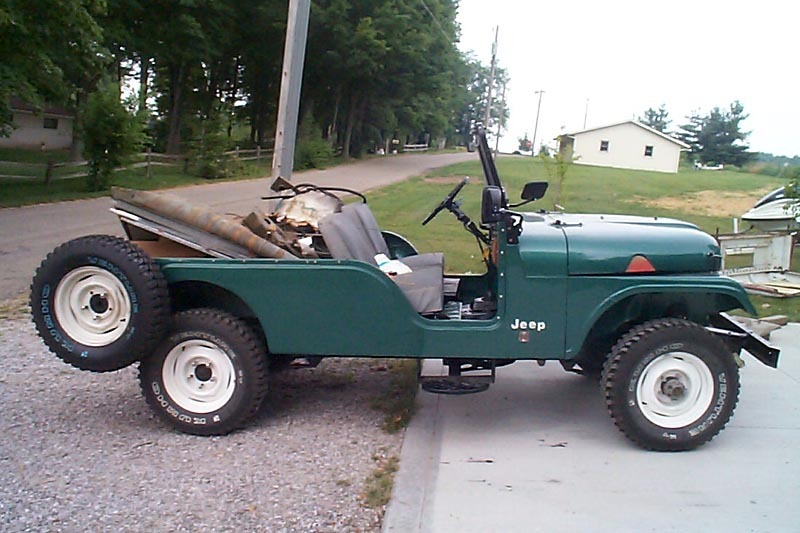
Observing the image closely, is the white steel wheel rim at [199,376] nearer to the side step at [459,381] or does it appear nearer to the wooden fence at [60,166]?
the side step at [459,381]

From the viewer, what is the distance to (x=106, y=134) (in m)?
20.3

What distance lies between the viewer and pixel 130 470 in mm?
4285

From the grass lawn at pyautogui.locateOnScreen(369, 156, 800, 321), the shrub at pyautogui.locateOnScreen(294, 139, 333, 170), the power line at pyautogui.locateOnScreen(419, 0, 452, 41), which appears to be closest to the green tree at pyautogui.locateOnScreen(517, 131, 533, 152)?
the grass lawn at pyautogui.locateOnScreen(369, 156, 800, 321)

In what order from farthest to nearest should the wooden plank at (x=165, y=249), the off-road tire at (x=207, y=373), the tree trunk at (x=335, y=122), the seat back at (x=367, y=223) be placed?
the tree trunk at (x=335, y=122)
the seat back at (x=367, y=223)
the wooden plank at (x=165, y=249)
the off-road tire at (x=207, y=373)

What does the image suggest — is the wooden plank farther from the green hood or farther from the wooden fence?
the wooden fence

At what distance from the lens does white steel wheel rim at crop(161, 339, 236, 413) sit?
15.8 ft

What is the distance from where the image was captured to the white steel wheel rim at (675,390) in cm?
467

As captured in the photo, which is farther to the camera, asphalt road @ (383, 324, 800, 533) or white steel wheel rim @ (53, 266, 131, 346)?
white steel wheel rim @ (53, 266, 131, 346)

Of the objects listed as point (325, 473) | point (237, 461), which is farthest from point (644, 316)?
point (237, 461)

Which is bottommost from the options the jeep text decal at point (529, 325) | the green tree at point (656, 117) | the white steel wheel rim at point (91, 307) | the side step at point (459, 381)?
the side step at point (459, 381)

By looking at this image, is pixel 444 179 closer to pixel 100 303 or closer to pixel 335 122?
pixel 335 122

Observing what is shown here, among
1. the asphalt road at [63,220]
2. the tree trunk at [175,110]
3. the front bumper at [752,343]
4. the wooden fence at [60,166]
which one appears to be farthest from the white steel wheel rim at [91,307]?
the tree trunk at [175,110]

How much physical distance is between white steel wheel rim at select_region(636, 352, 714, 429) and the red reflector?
1.66ft

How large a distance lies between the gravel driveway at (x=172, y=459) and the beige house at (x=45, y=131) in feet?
120
